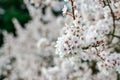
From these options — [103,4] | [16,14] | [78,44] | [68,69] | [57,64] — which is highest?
[16,14]

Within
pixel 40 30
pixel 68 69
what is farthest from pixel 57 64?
pixel 40 30

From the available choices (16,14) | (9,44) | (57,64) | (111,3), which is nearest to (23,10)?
(16,14)

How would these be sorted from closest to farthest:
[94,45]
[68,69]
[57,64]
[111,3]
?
1. [94,45]
2. [111,3]
3. [68,69]
4. [57,64]

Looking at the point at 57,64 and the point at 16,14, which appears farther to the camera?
the point at 16,14

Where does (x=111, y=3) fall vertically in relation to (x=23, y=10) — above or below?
below

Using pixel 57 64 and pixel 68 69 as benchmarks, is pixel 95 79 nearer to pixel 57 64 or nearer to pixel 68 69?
pixel 68 69

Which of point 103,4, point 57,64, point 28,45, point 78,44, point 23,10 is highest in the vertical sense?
point 23,10

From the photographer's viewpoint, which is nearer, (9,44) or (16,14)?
(9,44)

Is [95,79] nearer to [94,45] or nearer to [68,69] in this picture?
[68,69]

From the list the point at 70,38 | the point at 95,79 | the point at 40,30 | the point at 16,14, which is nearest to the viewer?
the point at 70,38
